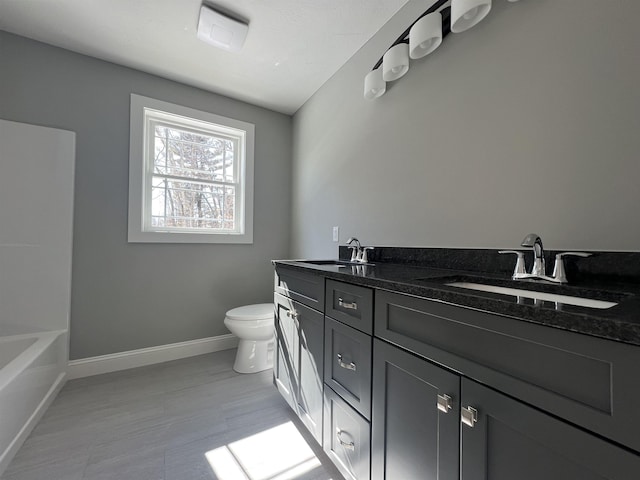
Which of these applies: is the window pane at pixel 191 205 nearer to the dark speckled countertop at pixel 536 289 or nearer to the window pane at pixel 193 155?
the window pane at pixel 193 155

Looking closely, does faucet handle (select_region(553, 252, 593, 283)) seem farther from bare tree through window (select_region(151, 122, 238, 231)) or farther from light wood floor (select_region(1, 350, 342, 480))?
bare tree through window (select_region(151, 122, 238, 231))

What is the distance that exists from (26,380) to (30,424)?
0.25 meters

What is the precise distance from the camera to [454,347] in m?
0.70

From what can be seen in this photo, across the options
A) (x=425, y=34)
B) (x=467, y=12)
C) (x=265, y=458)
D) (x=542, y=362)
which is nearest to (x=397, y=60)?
(x=425, y=34)

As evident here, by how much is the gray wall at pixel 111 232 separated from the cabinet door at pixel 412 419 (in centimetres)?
199

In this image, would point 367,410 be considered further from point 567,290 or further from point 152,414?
point 152,414

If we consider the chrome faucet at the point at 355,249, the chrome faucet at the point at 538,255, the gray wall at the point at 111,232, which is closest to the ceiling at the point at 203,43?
the gray wall at the point at 111,232

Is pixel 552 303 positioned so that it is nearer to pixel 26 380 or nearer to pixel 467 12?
pixel 467 12

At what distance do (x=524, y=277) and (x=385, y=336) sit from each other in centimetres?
54

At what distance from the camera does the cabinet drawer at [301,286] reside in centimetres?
128

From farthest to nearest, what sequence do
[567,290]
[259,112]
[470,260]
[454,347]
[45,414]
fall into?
[259,112] < [45,414] < [470,260] < [567,290] < [454,347]

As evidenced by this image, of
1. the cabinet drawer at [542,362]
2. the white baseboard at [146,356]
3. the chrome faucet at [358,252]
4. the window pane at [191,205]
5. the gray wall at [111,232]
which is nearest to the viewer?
the cabinet drawer at [542,362]

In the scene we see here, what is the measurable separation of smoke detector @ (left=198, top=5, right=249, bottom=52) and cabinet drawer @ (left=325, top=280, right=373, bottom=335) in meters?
1.71

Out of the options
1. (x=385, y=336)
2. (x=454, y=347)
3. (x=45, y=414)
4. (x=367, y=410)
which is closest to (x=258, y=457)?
(x=367, y=410)
